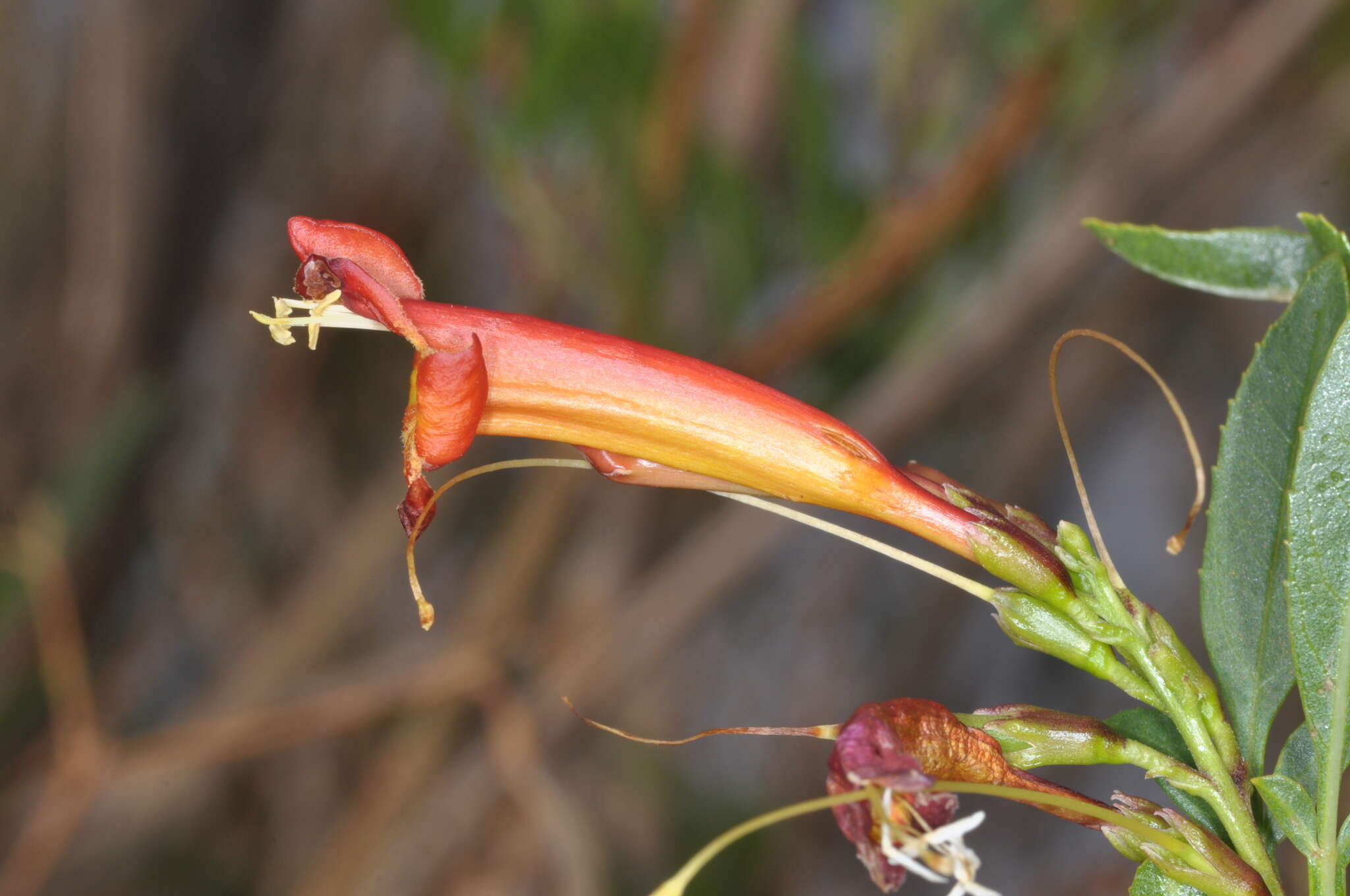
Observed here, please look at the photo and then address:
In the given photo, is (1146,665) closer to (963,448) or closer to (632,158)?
(632,158)

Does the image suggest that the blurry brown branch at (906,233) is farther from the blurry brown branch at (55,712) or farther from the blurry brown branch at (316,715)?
the blurry brown branch at (55,712)

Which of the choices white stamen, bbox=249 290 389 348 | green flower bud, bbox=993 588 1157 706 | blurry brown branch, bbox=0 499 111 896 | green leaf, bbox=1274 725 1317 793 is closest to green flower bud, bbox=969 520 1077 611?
green flower bud, bbox=993 588 1157 706

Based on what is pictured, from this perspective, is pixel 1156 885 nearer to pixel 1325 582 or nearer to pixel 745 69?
pixel 1325 582

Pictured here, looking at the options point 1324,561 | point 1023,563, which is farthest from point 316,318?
point 1324,561

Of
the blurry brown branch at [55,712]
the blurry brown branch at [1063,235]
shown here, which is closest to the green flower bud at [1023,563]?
the blurry brown branch at [1063,235]

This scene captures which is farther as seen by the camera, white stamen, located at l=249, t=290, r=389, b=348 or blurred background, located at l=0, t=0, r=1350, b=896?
blurred background, located at l=0, t=0, r=1350, b=896

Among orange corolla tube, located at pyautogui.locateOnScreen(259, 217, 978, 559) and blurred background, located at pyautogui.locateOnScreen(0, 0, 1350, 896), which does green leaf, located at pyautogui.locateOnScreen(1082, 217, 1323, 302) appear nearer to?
orange corolla tube, located at pyautogui.locateOnScreen(259, 217, 978, 559)
